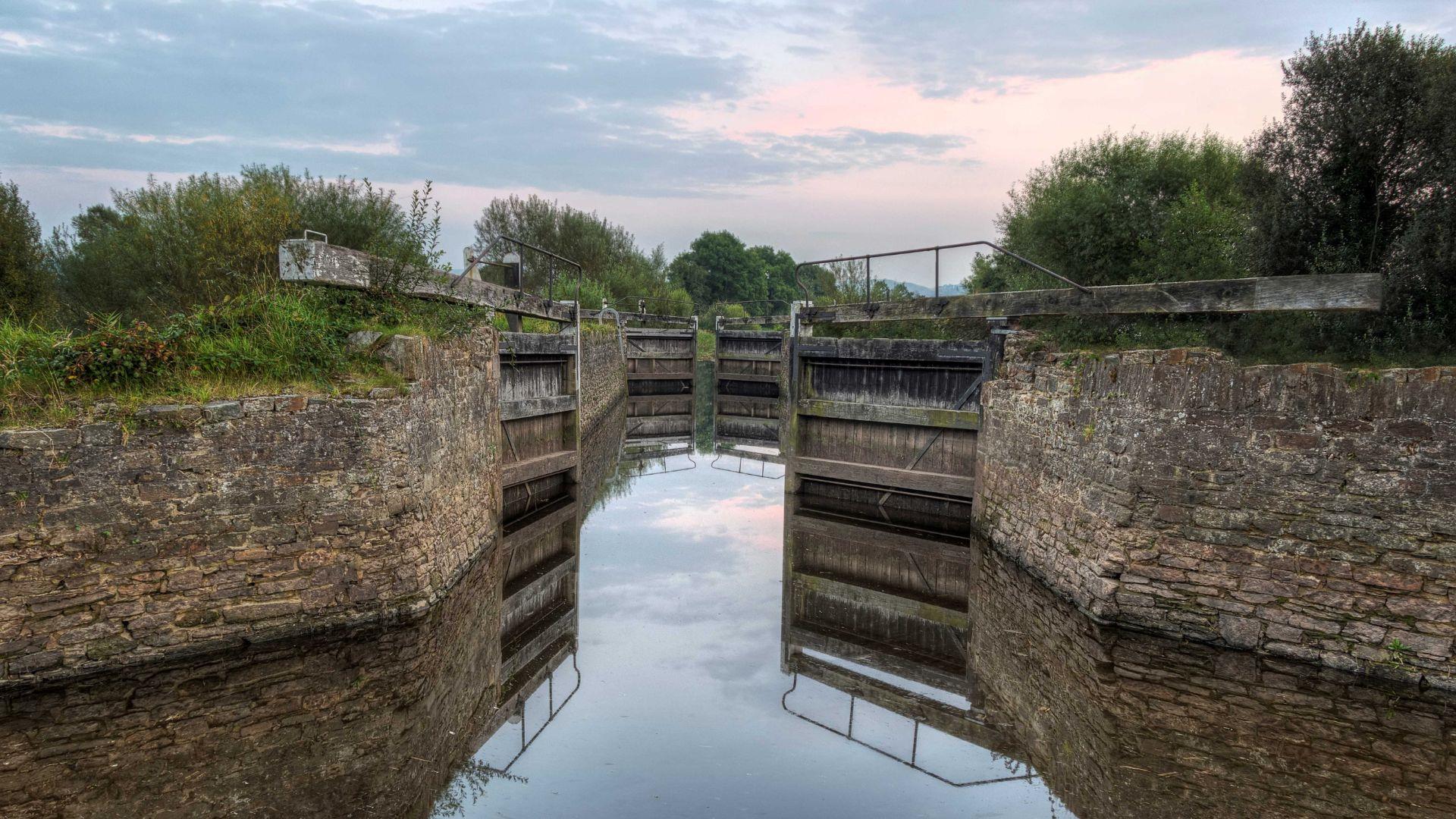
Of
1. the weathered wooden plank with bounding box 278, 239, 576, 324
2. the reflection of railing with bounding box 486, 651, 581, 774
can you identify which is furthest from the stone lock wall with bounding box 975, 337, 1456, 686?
the weathered wooden plank with bounding box 278, 239, 576, 324

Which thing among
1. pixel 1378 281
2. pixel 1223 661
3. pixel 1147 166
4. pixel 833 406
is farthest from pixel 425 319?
pixel 1147 166

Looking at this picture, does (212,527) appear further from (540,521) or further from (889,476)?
(889,476)

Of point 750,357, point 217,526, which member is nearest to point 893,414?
point 217,526

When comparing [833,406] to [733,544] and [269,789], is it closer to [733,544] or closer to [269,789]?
[733,544]

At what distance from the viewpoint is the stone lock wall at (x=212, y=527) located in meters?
4.88

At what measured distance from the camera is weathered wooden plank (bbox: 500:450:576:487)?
394 inches

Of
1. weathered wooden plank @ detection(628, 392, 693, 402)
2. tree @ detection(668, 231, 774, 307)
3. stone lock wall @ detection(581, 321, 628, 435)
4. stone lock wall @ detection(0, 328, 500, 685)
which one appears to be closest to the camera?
stone lock wall @ detection(0, 328, 500, 685)

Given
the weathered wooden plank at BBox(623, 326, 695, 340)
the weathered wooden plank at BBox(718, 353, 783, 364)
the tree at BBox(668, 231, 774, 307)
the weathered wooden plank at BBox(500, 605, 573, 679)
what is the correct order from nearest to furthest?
the weathered wooden plank at BBox(500, 605, 573, 679), the weathered wooden plank at BBox(718, 353, 783, 364), the weathered wooden plank at BBox(623, 326, 695, 340), the tree at BBox(668, 231, 774, 307)

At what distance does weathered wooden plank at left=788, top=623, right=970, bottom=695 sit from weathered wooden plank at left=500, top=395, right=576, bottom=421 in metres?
5.15

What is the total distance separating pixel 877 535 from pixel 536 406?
5.41 meters

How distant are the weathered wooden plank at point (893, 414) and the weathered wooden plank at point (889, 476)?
723 millimetres

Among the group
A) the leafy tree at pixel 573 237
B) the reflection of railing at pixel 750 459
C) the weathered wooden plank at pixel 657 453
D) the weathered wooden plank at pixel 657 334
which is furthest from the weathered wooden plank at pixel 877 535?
the leafy tree at pixel 573 237

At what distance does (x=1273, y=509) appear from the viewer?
5.73 metres

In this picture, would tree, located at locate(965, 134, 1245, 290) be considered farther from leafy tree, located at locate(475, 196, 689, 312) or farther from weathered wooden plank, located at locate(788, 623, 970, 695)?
leafy tree, located at locate(475, 196, 689, 312)
